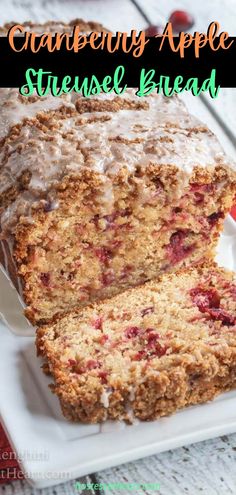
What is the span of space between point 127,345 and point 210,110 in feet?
10.0

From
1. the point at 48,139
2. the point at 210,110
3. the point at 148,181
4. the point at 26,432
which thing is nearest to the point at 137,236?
the point at 148,181

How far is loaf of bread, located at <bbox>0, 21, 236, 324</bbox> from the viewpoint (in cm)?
395

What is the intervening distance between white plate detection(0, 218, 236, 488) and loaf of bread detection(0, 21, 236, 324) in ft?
1.92

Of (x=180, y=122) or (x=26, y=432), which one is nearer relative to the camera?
(x=26, y=432)

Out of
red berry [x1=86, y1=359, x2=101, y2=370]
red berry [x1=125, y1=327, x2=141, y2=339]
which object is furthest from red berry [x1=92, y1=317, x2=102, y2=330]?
red berry [x1=86, y1=359, x2=101, y2=370]

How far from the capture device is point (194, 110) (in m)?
6.30

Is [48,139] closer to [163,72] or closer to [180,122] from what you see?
[180,122]

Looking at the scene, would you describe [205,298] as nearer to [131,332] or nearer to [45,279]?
[131,332]

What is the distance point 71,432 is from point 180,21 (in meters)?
4.64

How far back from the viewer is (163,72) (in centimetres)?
559

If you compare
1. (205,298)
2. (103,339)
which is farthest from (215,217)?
(103,339)

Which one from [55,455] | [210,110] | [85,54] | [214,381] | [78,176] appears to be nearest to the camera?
[55,455]

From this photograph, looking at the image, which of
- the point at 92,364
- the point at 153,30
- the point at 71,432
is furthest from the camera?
the point at 153,30

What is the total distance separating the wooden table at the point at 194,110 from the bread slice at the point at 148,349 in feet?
0.67
